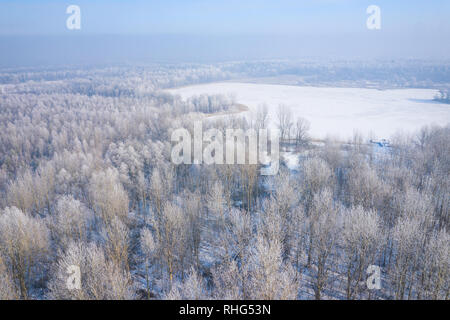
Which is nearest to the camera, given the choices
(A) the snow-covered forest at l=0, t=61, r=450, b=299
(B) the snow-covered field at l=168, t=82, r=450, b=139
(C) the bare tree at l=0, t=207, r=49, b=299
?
(A) the snow-covered forest at l=0, t=61, r=450, b=299

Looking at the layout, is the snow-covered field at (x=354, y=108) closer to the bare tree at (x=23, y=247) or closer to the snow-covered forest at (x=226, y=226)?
the snow-covered forest at (x=226, y=226)

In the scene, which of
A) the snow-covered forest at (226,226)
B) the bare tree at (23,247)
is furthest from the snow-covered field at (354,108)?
the bare tree at (23,247)

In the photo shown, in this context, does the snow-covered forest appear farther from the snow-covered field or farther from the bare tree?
the snow-covered field

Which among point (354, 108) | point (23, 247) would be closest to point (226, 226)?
point (23, 247)

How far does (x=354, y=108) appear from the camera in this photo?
3344 inches

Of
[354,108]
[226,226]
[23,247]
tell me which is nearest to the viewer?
[23,247]

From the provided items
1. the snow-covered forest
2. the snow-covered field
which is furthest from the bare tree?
the snow-covered field

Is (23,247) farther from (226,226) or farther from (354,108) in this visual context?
(354,108)

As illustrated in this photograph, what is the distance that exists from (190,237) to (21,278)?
535 inches

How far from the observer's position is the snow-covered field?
6512 centimetres

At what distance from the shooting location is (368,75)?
147m

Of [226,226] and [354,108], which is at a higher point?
[354,108]

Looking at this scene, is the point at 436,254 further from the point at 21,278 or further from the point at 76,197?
the point at 76,197
